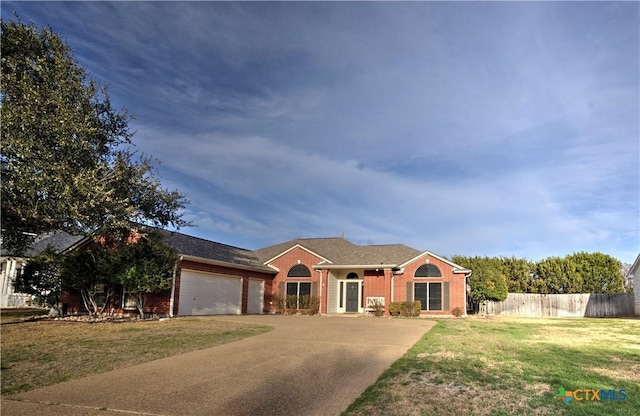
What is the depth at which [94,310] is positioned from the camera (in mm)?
20406

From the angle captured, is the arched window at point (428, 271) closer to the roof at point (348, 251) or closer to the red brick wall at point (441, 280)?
the red brick wall at point (441, 280)

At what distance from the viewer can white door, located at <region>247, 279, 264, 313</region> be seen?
26.3m

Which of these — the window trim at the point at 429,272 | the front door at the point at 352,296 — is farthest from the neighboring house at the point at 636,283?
the front door at the point at 352,296

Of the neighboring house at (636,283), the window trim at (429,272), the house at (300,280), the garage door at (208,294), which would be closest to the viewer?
the garage door at (208,294)

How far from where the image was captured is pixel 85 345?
36.8ft

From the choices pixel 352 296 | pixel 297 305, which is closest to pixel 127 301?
pixel 297 305

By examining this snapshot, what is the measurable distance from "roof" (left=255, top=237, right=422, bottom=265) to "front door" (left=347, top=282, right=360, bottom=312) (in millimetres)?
1754

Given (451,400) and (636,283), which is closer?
(451,400)

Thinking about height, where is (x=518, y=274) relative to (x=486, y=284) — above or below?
above

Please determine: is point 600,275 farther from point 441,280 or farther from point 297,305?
point 297,305

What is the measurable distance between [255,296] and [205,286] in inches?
187

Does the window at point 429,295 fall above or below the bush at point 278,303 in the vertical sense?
above

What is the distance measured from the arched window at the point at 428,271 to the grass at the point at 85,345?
13081 mm

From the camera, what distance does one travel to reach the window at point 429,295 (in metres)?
25.5
